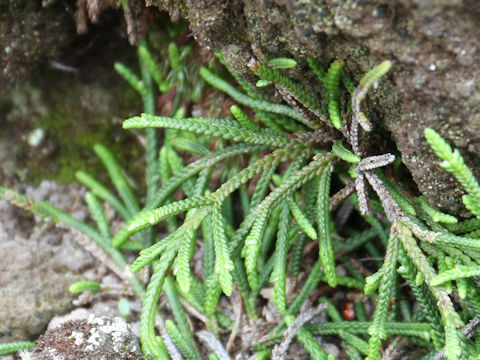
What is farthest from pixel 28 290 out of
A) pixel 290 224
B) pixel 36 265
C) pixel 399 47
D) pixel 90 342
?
pixel 399 47

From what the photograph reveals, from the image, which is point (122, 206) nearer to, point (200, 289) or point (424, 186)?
point (200, 289)

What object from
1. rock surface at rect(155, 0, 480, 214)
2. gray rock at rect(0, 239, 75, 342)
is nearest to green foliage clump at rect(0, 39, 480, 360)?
rock surface at rect(155, 0, 480, 214)

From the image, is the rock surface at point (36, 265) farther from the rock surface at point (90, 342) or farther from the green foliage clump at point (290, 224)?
the rock surface at point (90, 342)

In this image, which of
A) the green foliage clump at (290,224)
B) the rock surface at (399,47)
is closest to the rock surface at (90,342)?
the green foliage clump at (290,224)

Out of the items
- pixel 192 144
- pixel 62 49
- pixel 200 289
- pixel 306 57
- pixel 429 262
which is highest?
pixel 62 49

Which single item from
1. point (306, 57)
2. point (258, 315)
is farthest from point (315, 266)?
point (306, 57)

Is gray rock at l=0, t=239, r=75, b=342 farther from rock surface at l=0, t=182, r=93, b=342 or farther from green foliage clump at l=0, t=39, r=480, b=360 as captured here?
green foliage clump at l=0, t=39, r=480, b=360

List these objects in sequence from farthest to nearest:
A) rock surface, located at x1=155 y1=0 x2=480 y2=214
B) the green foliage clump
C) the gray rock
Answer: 1. the gray rock
2. the green foliage clump
3. rock surface, located at x1=155 y1=0 x2=480 y2=214
